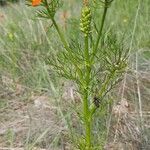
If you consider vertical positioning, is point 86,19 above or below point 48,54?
below

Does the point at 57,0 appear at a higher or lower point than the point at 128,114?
higher

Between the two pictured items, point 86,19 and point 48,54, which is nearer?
point 86,19

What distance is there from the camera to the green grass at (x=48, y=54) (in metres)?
3.62

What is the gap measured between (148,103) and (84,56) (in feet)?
4.59

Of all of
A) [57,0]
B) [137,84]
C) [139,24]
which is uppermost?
[139,24]

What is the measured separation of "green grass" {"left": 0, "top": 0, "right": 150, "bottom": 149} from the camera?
3619 mm

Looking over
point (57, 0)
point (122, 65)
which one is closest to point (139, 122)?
point (122, 65)

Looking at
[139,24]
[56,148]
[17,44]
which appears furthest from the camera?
[139,24]

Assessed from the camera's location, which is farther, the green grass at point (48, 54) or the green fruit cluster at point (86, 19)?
the green grass at point (48, 54)

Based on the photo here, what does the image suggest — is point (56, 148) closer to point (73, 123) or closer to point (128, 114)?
point (73, 123)

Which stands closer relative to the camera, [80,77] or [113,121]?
[80,77]

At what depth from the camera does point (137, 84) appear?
3.59 m

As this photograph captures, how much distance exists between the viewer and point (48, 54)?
4.50 meters

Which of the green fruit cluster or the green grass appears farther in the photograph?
the green grass
